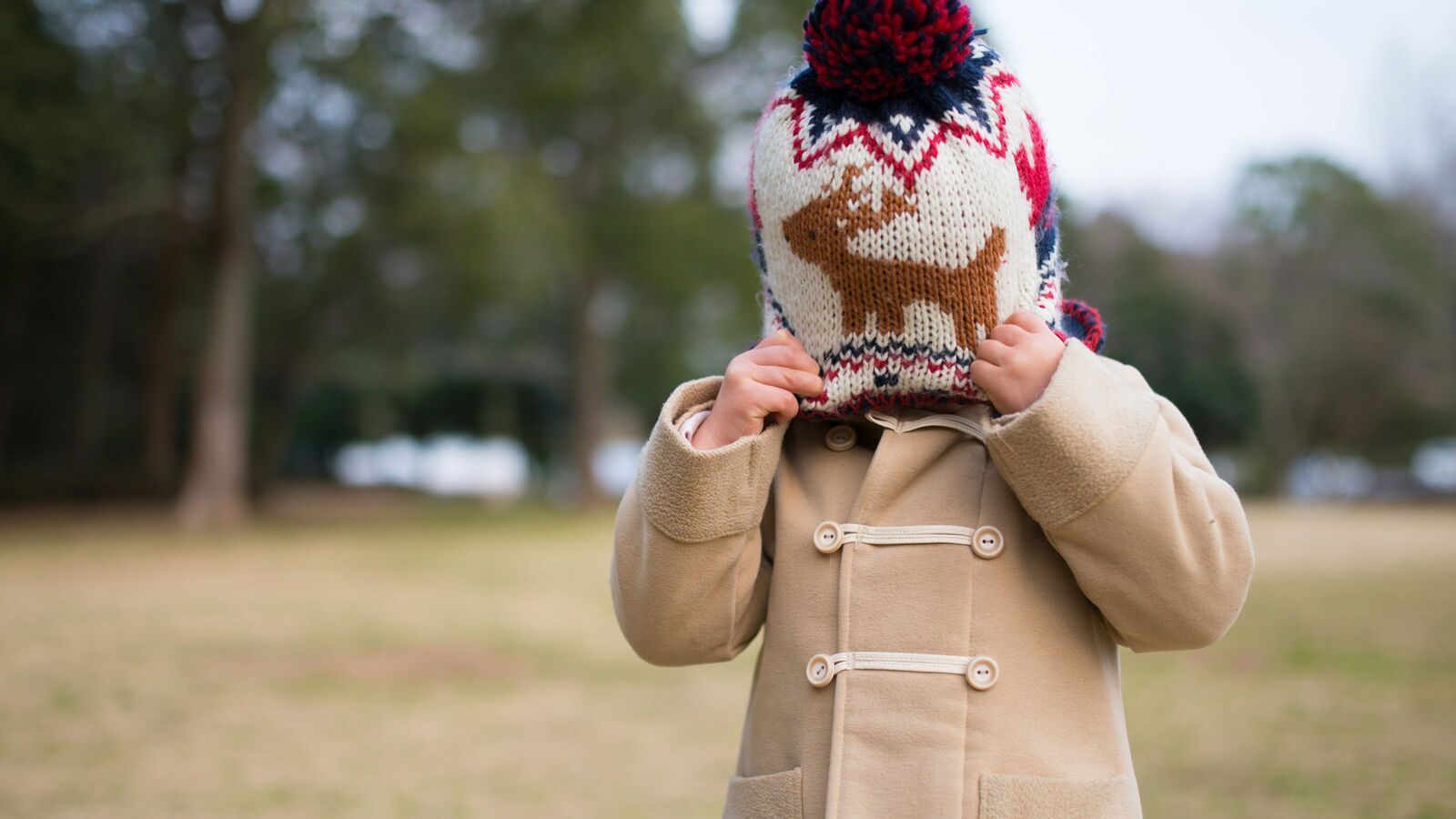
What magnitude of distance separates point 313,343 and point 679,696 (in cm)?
1831

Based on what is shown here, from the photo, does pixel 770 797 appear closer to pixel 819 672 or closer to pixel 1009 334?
pixel 819 672

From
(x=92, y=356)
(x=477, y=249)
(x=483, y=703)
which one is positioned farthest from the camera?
(x=92, y=356)

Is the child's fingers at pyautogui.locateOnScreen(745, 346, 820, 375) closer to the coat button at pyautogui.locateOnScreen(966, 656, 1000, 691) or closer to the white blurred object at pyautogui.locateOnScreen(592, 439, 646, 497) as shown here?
the coat button at pyautogui.locateOnScreen(966, 656, 1000, 691)

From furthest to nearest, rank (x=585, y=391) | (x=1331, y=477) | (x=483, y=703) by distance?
(x=1331, y=477)
(x=585, y=391)
(x=483, y=703)

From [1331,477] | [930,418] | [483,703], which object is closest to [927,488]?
[930,418]

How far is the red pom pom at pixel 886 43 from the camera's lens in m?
1.31

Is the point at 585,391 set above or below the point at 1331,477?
above

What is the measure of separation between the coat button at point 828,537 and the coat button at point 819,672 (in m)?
0.13

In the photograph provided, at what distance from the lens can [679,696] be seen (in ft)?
19.9

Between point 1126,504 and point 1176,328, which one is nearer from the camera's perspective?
point 1126,504

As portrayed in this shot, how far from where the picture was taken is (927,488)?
1441 mm

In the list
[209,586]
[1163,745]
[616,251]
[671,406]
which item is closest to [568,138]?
[616,251]

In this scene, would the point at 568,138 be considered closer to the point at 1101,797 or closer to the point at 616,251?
the point at 616,251

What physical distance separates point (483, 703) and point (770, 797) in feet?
15.7
